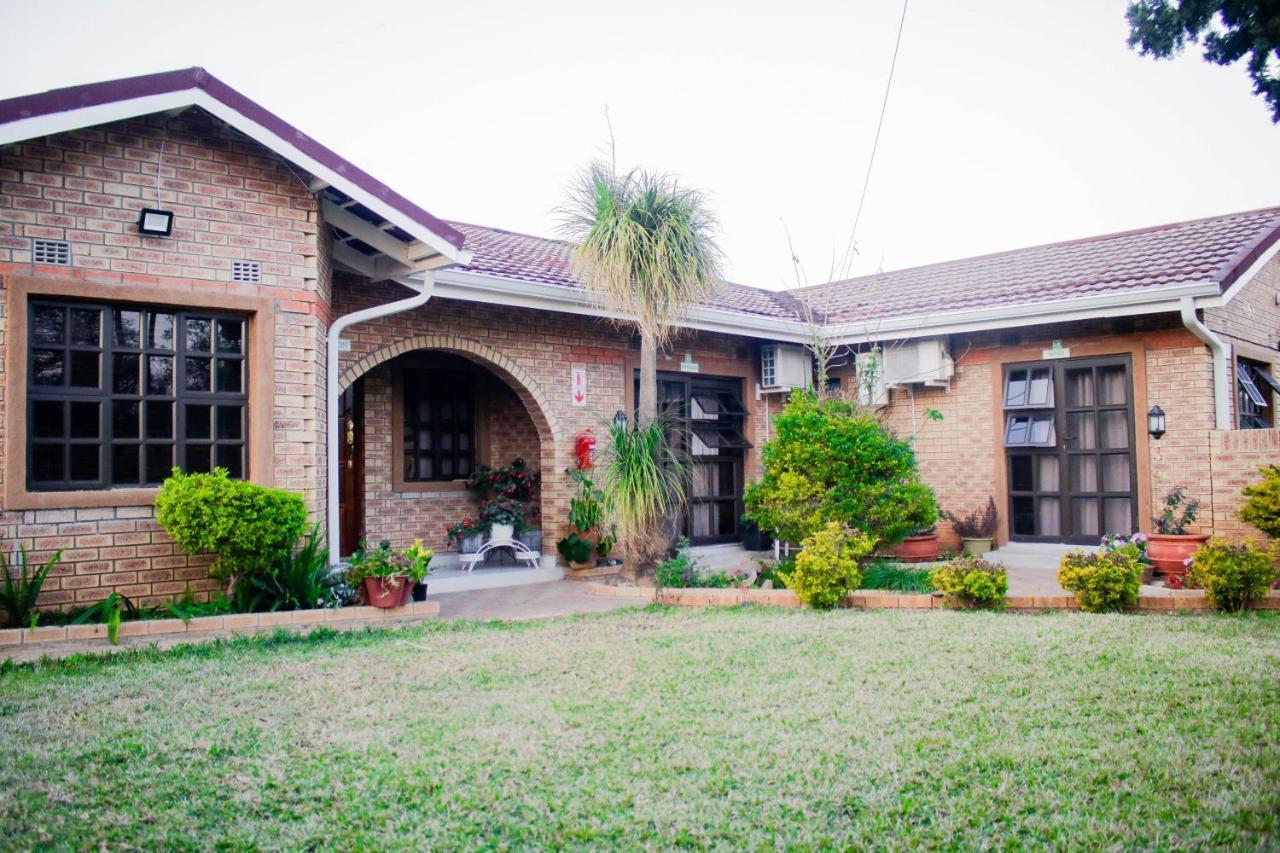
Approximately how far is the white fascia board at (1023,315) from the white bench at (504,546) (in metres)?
5.17

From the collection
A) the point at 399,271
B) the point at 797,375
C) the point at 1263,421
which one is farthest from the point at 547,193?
the point at 1263,421

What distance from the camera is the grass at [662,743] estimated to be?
323cm

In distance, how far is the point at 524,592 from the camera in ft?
30.6

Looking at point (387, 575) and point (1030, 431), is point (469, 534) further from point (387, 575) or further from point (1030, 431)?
point (1030, 431)

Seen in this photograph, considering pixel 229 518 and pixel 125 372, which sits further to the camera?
pixel 125 372

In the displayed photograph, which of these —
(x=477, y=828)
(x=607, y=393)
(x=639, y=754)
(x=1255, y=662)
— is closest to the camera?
(x=477, y=828)

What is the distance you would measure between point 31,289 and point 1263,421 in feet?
43.8

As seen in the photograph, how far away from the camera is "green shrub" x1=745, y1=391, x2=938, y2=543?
347 inches

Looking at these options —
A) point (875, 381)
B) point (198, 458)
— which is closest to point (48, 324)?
point (198, 458)

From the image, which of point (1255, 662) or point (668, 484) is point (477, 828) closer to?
point (1255, 662)

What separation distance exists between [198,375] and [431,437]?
13.4ft

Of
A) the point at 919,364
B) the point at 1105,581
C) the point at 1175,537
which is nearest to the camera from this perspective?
the point at 1105,581

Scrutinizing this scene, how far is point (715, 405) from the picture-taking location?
41.3 feet

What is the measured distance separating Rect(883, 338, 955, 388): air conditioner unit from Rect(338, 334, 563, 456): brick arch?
4821 millimetres
